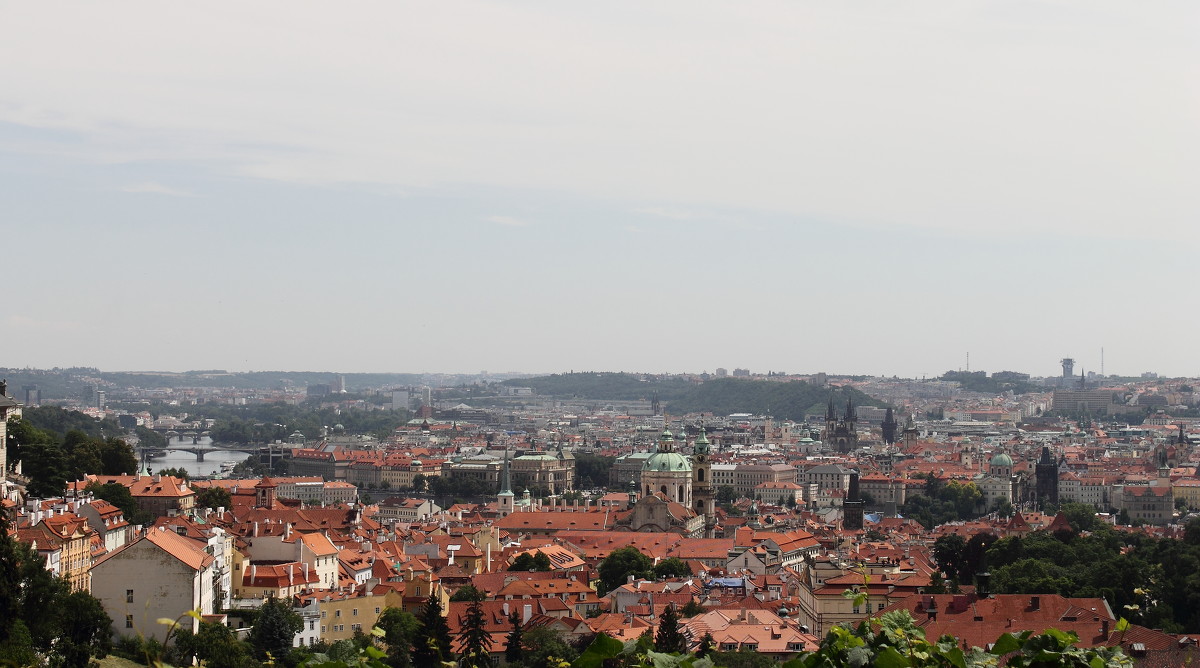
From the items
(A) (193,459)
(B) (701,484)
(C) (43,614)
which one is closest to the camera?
(C) (43,614)

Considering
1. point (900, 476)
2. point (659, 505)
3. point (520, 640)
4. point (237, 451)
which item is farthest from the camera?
point (237, 451)

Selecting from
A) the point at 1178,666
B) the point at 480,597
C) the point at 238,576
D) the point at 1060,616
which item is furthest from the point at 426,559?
the point at 1178,666

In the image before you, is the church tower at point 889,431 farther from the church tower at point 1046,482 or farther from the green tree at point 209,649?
the green tree at point 209,649

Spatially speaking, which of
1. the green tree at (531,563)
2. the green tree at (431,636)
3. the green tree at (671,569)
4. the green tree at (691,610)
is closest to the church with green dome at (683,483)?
the green tree at (671,569)

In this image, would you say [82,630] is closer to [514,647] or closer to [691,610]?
[514,647]

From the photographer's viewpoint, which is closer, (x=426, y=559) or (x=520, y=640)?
(x=520, y=640)

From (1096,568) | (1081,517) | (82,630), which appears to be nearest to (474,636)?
(82,630)

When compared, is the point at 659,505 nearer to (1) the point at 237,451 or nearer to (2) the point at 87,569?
(2) the point at 87,569
